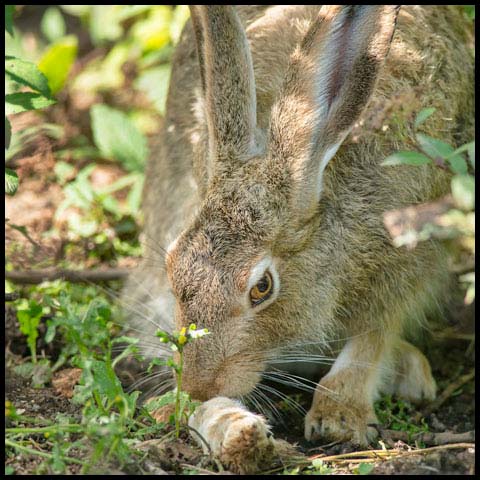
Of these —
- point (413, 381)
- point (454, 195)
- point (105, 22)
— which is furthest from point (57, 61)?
point (454, 195)

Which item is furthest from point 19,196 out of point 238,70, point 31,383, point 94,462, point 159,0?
point 94,462

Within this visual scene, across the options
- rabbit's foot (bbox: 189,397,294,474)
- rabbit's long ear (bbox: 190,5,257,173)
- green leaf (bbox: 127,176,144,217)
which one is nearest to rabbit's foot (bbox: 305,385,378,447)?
rabbit's foot (bbox: 189,397,294,474)

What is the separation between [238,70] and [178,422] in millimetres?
1715

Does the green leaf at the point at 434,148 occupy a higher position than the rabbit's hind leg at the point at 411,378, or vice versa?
the green leaf at the point at 434,148

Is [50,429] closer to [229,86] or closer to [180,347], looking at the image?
[180,347]

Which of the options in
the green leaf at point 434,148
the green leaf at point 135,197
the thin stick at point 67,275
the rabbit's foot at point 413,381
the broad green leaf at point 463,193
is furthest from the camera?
the green leaf at point 135,197

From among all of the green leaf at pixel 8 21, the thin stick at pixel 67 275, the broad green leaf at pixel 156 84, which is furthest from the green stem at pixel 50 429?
the broad green leaf at pixel 156 84

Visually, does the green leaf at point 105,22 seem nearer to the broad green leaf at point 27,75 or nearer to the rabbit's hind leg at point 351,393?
the broad green leaf at point 27,75

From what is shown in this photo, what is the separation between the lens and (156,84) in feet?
24.2

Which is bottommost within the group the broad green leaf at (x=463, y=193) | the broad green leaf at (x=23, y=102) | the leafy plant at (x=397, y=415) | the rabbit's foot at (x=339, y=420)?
the leafy plant at (x=397, y=415)

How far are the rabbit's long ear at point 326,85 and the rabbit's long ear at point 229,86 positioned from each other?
152 mm

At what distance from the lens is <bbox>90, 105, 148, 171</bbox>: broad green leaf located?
718 cm

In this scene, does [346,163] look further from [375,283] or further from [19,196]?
[19,196]

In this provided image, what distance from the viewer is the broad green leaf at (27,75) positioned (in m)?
4.88
